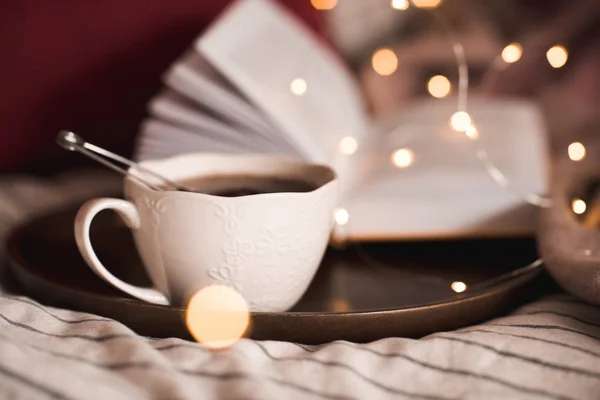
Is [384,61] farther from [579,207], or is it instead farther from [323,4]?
[579,207]

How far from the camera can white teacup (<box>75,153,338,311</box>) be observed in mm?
431

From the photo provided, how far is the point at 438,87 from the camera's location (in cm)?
125

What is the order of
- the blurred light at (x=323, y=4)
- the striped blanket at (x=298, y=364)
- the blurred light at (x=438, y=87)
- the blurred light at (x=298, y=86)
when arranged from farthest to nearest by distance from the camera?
1. the blurred light at (x=438, y=87)
2. the blurred light at (x=323, y=4)
3. the blurred light at (x=298, y=86)
4. the striped blanket at (x=298, y=364)

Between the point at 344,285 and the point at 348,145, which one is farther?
the point at 348,145

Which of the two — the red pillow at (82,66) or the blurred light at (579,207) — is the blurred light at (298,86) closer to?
the red pillow at (82,66)

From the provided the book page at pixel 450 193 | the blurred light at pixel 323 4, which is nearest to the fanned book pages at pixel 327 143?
the book page at pixel 450 193

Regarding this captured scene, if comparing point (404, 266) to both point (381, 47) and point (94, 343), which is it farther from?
point (381, 47)

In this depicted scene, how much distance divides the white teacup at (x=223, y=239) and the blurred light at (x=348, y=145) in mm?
282

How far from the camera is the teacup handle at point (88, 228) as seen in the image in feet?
1.44

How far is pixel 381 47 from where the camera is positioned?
1.31m

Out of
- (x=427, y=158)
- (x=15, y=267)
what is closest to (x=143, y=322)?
(x=15, y=267)

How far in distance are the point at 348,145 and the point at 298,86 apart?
0.09 m

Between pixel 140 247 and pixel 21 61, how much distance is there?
0.46m

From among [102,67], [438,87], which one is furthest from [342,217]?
[438,87]
